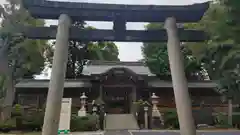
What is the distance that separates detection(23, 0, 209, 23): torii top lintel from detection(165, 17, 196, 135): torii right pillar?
1.02 ft

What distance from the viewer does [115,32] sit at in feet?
24.2

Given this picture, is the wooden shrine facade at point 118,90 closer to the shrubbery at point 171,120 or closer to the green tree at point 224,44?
the shrubbery at point 171,120

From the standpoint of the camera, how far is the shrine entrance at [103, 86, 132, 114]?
21844 millimetres

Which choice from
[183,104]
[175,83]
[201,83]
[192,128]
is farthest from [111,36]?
[201,83]

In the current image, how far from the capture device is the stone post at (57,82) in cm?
531

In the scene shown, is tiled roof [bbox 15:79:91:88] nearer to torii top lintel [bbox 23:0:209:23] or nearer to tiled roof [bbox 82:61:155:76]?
tiled roof [bbox 82:61:155:76]

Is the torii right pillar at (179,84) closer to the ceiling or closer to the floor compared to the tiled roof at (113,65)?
closer to the floor

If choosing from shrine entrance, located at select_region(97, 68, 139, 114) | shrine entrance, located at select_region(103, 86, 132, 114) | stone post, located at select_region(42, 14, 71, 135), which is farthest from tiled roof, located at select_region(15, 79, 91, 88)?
stone post, located at select_region(42, 14, 71, 135)

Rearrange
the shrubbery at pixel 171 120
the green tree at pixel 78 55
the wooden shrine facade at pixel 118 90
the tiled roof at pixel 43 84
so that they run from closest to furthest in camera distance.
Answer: the shrubbery at pixel 171 120
the wooden shrine facade at pixel 118 90
the tiled roof at pixel 43 84
the green tree at pixel 78 55

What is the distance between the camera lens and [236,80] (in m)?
11.9

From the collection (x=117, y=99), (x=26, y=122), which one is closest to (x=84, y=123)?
(x=26, y=122)

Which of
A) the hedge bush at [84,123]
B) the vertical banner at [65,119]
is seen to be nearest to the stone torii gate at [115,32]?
the vertical banner at [65,119]

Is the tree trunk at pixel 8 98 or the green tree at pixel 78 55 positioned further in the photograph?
the green tree at pixel 78 55

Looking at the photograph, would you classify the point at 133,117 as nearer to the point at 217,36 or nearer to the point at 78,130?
the point at 78,130
